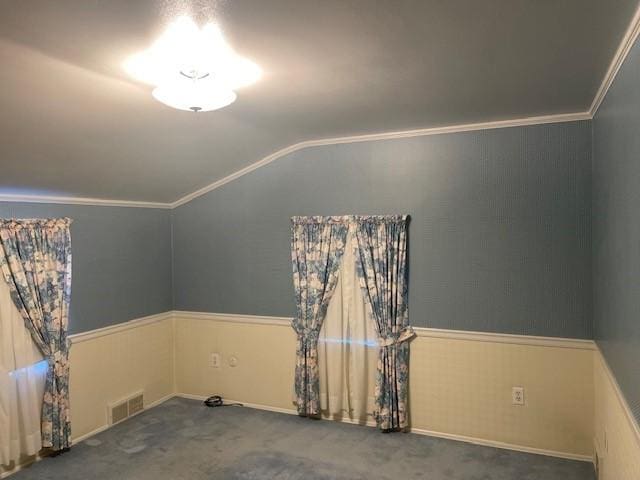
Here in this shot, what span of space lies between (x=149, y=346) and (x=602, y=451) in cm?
365

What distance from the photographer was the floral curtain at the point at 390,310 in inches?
144

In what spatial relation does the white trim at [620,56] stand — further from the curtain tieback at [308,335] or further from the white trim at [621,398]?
the curtain tieback at [308,335]

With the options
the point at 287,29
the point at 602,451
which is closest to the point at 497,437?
the point at 602,451

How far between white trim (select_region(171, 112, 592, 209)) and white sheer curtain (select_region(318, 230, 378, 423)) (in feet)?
2.67

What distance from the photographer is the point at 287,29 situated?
5.78ft

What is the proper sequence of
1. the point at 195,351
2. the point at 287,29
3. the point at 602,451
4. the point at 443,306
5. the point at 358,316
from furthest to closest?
1. the point at 195,351
2. the point at 358,316
3. the point at 443,306
4. the point at 602,451
5. the point at 287,29

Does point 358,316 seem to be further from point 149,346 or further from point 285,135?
point 149,346

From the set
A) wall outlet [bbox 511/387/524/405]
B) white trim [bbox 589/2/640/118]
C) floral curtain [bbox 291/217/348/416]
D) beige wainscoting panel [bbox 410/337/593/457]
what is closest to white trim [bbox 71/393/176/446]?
floral curtain [bbox 291/217/348/416]

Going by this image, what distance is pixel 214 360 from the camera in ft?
14.7

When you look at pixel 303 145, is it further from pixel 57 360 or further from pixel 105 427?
pixel 105 427

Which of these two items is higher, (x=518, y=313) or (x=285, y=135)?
(x=285, y=135)

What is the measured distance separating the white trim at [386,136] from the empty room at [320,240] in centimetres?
2

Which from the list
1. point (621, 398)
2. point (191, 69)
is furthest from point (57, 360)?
point (621, 398)

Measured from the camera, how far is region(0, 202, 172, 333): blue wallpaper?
368cm
